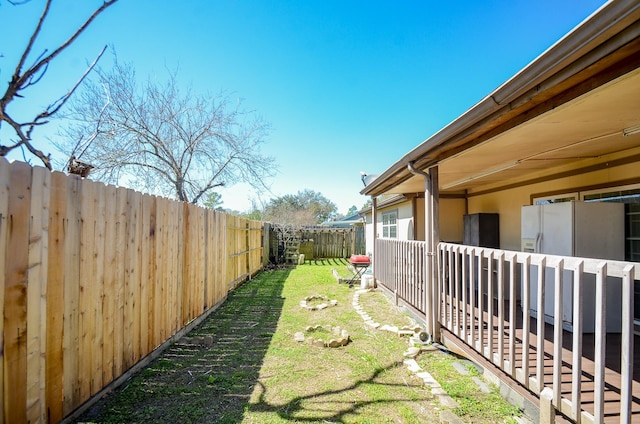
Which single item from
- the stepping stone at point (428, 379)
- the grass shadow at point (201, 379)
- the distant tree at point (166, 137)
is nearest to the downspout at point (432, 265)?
the stepping stone at point (428, 379)

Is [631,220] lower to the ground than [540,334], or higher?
higher

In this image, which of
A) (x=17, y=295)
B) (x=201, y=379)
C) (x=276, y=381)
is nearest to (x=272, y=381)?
(x=276, y=381)

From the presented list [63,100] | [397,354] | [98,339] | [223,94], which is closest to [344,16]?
[223,94]

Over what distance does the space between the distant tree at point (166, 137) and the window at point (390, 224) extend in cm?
458

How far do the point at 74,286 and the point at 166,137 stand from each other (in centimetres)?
859

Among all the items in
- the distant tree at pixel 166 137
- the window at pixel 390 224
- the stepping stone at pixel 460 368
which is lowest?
the stepping stone at pixel 460 368

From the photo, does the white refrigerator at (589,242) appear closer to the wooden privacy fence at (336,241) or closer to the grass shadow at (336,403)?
the grass shadow at (336,403)

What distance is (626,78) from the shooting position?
5.98 feet

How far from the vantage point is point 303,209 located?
39.5m

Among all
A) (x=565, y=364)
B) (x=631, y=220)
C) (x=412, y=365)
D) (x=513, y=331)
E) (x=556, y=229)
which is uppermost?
(x=631, y=220)

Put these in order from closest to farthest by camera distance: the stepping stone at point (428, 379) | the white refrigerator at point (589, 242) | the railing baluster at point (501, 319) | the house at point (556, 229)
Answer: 1. the house at point (556, 229)
2. the railing baluster at point (501, 319)
3. the stepping stone at point (428, 379)
4. the white refrigerator at point (589, 242)

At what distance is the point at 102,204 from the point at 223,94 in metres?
8.31

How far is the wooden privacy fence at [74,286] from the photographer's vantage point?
6.44ft

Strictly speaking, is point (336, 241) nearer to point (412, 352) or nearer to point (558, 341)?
point (412, 352)
